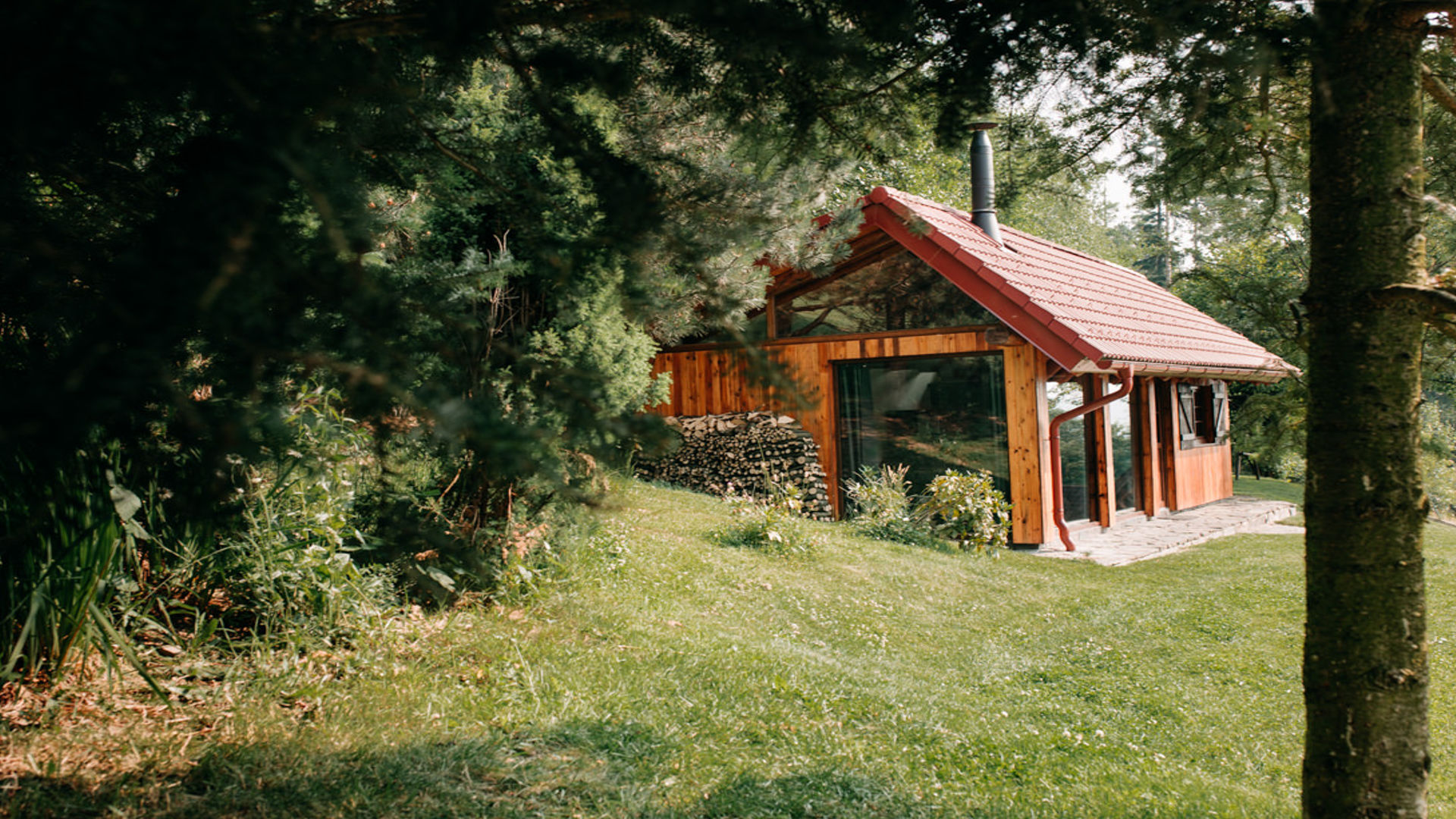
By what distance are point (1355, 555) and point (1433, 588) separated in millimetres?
6929

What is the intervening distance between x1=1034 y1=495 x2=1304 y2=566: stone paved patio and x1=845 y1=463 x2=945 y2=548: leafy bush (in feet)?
4.29

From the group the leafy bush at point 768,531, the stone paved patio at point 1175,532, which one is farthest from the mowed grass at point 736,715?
the stone paved patio at point 1175,532

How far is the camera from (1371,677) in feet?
8.30

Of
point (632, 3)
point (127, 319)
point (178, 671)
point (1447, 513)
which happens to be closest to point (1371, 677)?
point (632, 3)

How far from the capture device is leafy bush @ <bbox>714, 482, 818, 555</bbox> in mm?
7715

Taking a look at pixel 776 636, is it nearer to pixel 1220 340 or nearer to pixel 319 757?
pixel 319 757

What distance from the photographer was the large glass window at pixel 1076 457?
10.5 meters

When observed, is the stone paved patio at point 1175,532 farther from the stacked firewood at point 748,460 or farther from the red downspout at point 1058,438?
the stacked firewood at point 748,460

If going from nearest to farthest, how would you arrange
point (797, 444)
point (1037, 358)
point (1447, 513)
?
1. point (1037, 358)
2. point (797, 444)
3. point (1447, 513)

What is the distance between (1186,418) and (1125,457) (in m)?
2.74

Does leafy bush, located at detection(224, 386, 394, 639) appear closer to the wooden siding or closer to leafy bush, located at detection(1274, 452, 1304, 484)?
the wooden siding

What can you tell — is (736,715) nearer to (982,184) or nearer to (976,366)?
(976,366)

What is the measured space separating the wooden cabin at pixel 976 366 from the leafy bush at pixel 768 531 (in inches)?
56.9

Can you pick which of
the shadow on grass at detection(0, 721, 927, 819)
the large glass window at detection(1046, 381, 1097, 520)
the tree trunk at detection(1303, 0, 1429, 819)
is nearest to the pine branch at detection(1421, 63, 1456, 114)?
the tree trunk at detection(1303, 0, 1429, 819)
